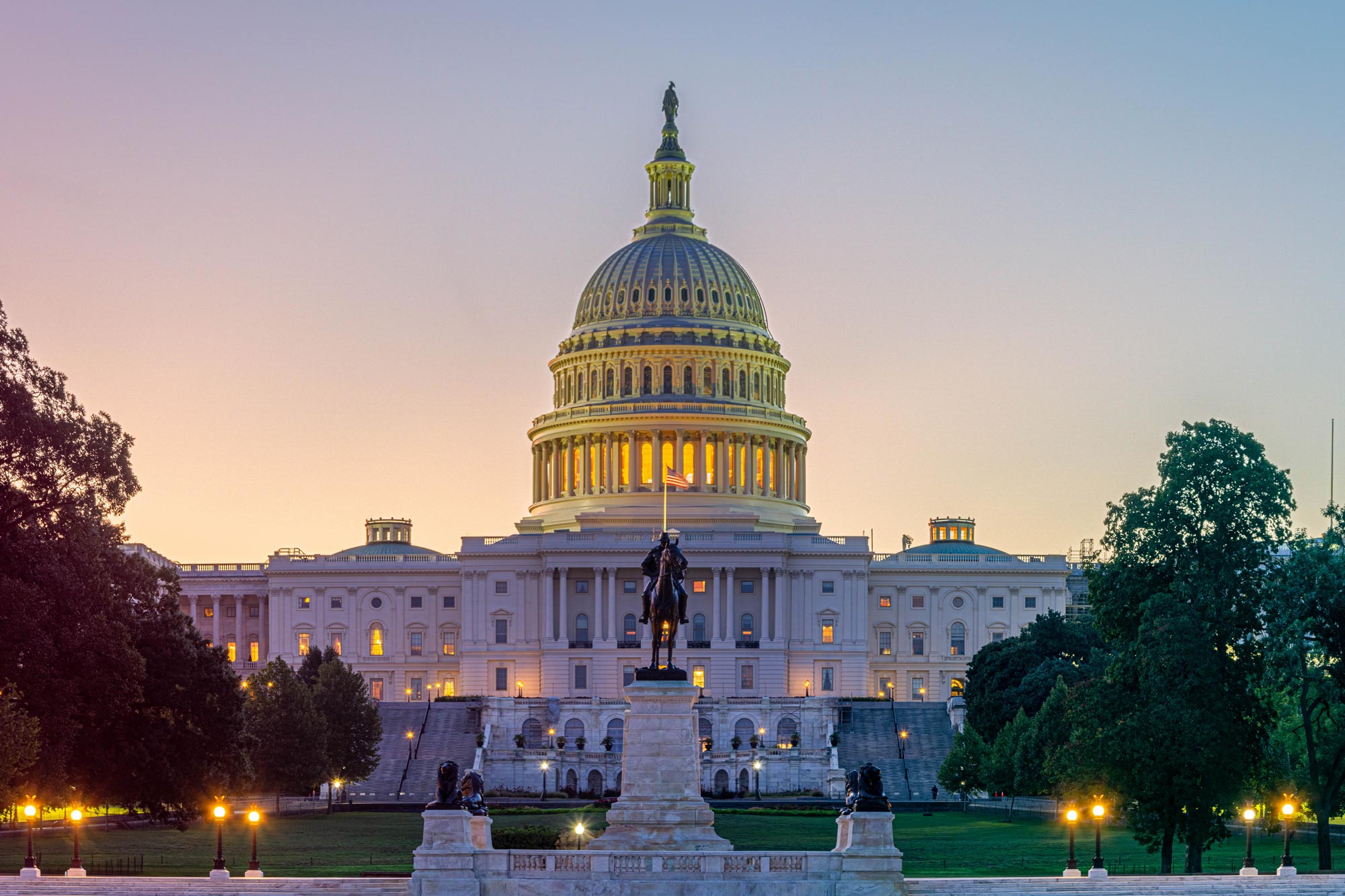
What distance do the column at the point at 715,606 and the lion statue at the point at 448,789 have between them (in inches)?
3769

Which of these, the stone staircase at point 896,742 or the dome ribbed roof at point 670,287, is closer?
the stone staircase at point 896,742

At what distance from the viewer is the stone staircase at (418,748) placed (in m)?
109

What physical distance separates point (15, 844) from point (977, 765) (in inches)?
1765

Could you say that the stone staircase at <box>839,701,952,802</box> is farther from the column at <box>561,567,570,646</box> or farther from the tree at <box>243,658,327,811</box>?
the tree at <box>243,658,327,811</box>

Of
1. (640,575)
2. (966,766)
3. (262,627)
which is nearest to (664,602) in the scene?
(966,766)

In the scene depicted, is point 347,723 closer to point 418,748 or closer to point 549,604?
point 418,748

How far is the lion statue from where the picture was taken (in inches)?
1987

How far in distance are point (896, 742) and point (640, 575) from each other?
3520 centimetres

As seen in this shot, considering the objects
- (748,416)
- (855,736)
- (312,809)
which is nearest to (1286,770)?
(312,809)

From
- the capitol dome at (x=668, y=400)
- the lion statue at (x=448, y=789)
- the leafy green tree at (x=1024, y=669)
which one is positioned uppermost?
the capitol dome at (x=668, y=400)

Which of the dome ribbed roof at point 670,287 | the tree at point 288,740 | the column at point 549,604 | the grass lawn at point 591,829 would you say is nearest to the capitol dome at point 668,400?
the dome ribbed roof at point 670,287

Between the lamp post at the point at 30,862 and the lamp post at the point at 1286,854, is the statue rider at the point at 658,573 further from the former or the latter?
the lamp post at the point at 30,862

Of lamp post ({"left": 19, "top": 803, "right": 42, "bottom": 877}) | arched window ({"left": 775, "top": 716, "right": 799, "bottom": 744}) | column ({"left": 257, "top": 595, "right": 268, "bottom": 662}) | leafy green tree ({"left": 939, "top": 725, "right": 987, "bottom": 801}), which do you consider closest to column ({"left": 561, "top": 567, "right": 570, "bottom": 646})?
column ({"left": 257, "top": 595, "right": 268, "bottom": 662})

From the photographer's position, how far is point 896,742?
12056 cm
